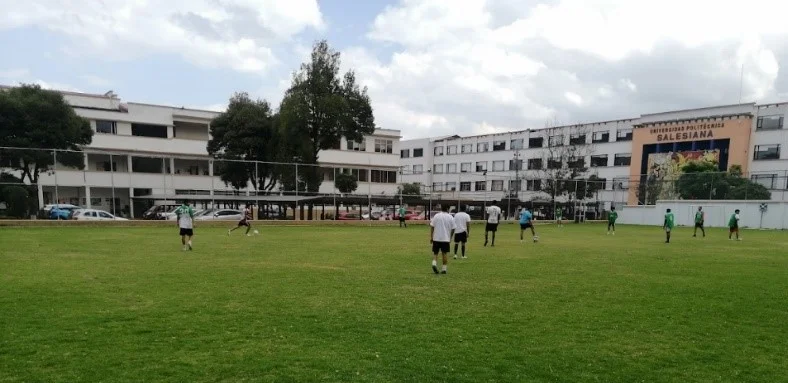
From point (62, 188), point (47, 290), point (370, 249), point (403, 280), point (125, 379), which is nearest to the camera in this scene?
point (125, 379)

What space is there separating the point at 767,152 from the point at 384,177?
4171cm

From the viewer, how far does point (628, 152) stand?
60.7m

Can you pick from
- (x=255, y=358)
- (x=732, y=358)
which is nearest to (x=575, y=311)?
(x=732, y=358)

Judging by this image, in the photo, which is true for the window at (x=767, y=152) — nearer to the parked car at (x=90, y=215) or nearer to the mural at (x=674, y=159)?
the mural at (x=674, y=159)

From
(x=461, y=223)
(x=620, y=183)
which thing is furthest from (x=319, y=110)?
(x=620, y=183)

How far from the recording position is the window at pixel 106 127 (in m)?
47.2

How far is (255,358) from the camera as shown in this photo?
525cm

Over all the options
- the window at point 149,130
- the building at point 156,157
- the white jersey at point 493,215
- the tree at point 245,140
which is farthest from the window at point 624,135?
the window at point 149,130

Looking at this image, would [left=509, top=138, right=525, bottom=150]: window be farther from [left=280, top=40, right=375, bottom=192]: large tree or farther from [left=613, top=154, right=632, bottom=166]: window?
[left=280, top=40, right=375, bottom=192]: large tree

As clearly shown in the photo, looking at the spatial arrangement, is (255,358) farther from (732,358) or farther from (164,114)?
(164,114)

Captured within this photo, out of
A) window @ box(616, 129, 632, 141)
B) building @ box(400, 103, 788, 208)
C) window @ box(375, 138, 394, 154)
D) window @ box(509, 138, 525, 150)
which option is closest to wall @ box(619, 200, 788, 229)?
building @ box(400, 103, 788, 208)

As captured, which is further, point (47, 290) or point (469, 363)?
point (47, 290)

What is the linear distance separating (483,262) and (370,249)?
15.0 feet

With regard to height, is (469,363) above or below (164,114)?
below
